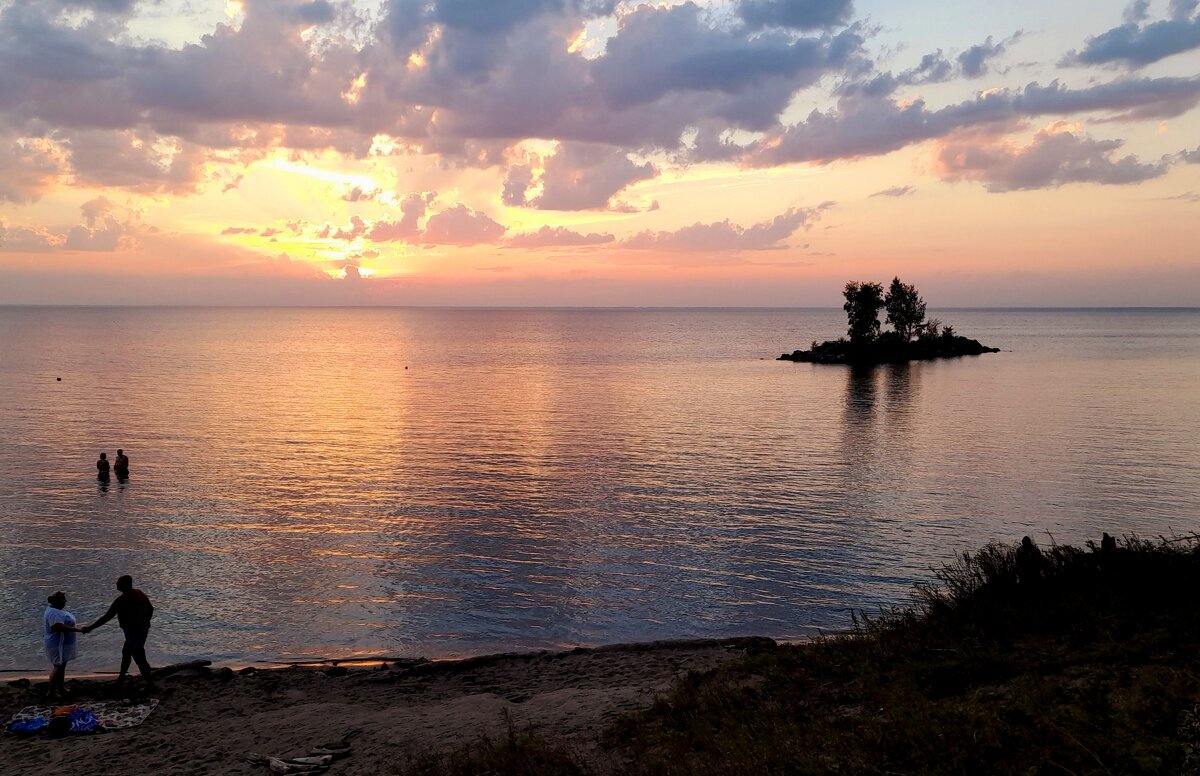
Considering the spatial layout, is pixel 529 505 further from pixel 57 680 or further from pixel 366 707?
pixel 57 680

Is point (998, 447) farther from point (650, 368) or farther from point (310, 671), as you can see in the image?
point (650, 368)

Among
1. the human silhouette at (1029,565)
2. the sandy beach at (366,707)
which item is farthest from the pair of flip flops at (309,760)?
the human silhouette at (1029,565)

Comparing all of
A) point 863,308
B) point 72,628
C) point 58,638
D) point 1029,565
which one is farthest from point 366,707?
point 863,308

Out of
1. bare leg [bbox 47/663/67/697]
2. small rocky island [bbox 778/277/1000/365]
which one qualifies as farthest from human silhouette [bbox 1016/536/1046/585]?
small rocky island [bbox 778/277/1000/365]

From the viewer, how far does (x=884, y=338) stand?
465ft

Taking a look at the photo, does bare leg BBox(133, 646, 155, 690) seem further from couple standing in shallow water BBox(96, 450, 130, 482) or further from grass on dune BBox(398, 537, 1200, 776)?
couple standing in shallow water BBox(96, 450, 130, 482)

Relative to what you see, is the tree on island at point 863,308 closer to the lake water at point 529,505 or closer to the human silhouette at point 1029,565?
the lake water at point 529,505

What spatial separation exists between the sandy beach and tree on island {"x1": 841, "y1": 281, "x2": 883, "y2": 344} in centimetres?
Answer: 12602

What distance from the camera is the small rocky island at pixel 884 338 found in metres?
137

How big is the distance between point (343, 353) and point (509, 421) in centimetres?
11200

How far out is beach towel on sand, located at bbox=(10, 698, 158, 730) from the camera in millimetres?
16484

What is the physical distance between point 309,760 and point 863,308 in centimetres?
13606

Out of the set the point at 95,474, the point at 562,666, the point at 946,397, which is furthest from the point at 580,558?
the point at 946,397

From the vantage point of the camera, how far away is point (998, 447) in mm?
52625
